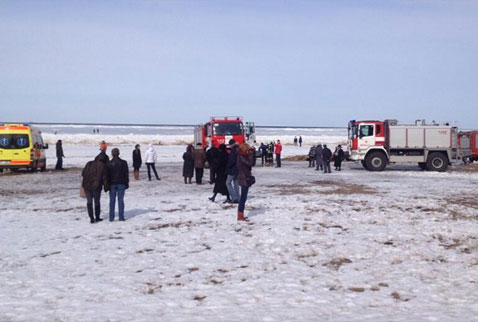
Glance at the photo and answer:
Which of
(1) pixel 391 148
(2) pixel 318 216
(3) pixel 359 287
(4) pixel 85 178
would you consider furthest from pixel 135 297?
(1) pixel 391 148

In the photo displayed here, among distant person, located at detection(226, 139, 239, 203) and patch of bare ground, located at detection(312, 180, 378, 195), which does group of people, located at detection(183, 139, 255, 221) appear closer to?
distant person, located at detection(226, 139, 239, 203)

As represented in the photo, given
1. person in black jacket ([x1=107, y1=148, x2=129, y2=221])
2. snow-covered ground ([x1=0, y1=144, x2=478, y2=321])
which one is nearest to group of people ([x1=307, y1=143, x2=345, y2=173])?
snow-covered ground ([x1=0, y1=144, x2=478, y2=321])

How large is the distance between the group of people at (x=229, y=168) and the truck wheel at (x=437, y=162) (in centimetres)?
1545

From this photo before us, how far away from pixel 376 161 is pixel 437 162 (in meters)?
3.58

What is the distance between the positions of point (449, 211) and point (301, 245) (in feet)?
19.0

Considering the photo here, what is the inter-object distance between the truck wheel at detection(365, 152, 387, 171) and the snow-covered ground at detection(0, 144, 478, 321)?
47.4 ft

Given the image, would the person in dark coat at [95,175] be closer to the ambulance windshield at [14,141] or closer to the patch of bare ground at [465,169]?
the ambulance windshield at [14,141]

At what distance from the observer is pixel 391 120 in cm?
2944

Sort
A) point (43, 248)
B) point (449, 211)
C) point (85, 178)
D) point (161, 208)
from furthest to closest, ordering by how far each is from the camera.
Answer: point (161, 208)
point (449, 211)
point (85, 178)
point (43, 248)

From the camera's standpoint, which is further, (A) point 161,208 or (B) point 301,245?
(A) point 161,208

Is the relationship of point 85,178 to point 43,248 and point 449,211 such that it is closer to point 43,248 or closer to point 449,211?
point 43,248

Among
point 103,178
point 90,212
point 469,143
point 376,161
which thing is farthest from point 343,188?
point 469,143

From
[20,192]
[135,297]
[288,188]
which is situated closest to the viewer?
[135,297]

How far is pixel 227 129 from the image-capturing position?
29.9 m
